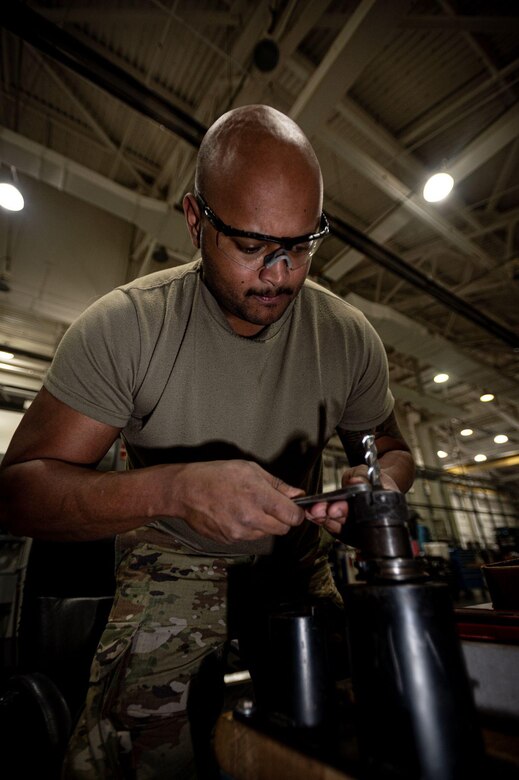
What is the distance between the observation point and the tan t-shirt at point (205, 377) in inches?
49.3

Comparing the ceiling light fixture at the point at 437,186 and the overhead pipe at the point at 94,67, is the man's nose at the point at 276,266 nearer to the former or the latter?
the overhead pipe at the point at 94,67

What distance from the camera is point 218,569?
143cm

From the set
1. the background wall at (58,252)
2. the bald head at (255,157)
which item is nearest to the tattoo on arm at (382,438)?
the bald head at (255,157)

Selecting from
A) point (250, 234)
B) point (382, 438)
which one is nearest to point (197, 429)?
point (250, 234)

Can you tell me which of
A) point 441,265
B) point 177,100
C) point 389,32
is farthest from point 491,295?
point 177,100

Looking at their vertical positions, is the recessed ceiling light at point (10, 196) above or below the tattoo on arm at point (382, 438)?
above

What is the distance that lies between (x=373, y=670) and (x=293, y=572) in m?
1.06

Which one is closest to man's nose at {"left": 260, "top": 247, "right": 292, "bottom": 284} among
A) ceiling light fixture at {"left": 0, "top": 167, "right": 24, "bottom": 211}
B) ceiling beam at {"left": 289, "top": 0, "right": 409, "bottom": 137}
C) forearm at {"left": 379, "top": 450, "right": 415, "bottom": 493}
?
forearm at {"left": 379, "top": 450, "right": 415, "bottom": 493}

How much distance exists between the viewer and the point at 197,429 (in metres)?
1.37

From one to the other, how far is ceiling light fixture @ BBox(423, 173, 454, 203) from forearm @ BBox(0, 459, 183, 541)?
4.58m

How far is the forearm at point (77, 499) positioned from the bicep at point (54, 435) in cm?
3

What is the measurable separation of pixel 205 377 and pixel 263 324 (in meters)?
0.29

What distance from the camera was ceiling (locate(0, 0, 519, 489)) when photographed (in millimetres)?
3266

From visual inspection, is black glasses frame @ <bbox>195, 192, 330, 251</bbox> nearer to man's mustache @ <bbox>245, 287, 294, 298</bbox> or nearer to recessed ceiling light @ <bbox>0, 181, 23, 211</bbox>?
man's mustache @ <bbox>245, 287, 294, 298</bbox>
